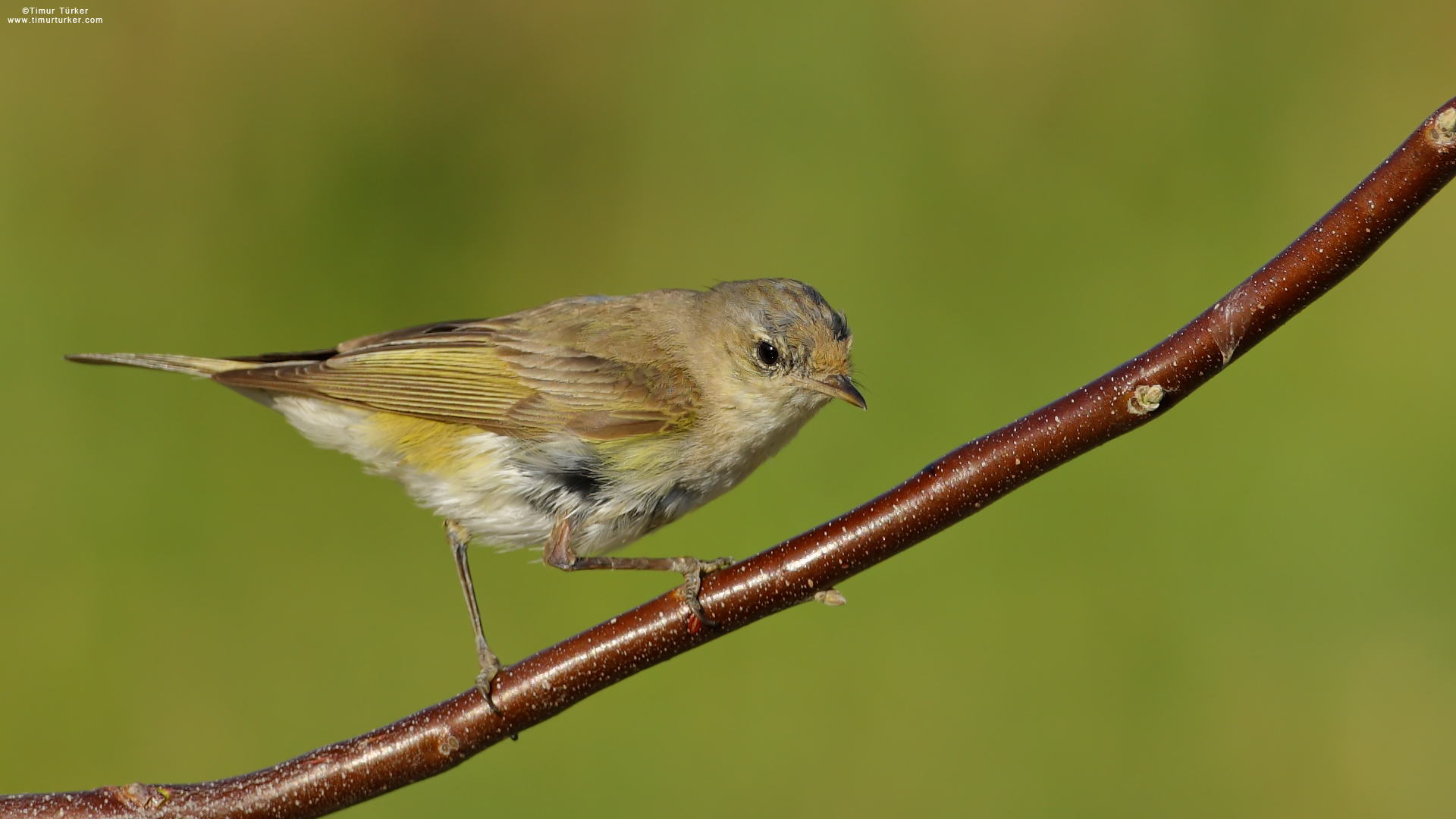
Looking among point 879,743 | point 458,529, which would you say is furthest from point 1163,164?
point 458,529

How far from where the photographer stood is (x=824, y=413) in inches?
242

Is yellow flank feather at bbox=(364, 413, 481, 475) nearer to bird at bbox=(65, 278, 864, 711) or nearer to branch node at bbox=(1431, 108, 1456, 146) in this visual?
bird at bbox=(65, 278, 864, 711)

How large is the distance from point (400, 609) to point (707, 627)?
10.6 ft

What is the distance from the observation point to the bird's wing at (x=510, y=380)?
153 inches

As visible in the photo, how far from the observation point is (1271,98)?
20.4 ft

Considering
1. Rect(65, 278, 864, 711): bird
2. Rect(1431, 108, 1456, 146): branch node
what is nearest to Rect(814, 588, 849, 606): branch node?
Rect(65, 278, 864, 711): bird

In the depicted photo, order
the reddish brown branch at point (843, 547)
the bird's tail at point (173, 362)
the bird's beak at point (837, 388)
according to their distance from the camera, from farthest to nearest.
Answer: the bird's tail at point (173, 362), the bird's beak at point (837, 388), the reddish brown branch at point (843, 547)

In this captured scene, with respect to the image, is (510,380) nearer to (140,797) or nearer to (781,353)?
(781,353)

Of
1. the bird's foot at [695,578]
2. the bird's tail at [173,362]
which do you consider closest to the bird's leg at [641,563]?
the bird's foot at [695,578]

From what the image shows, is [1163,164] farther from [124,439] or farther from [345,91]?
[124,439]

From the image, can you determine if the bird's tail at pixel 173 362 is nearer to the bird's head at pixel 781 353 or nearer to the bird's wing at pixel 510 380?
the bird's wing at pixel 510 380

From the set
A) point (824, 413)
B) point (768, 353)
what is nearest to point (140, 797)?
point (768, 353)

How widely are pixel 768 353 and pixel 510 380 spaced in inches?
35.3

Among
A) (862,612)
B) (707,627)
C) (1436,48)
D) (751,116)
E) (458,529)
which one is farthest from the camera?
(751,116)
